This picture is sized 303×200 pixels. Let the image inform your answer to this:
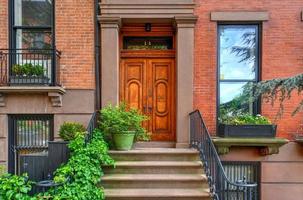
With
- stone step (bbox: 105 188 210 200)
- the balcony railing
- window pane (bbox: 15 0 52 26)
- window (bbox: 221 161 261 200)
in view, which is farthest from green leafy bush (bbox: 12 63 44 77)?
window (bbox: 221 161 261 200)

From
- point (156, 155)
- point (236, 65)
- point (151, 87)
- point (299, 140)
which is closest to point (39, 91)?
point (151, 87)

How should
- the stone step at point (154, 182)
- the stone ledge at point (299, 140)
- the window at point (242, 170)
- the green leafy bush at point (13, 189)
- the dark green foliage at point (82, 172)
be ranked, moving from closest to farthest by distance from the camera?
the green leafy bush at point (13, 189)
the dark green foliage at point (82, 172)
the stone step at point (154, 182)
the stone ledge at point (299, 140)
the window at point (242, 170)

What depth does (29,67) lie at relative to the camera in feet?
23.9

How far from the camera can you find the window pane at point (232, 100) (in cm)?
795

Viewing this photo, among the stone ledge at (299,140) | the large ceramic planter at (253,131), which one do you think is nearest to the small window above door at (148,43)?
the large ceramic planter at (253,131)

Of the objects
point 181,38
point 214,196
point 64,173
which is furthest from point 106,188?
point 181,38

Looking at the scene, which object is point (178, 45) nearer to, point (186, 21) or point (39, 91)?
point (186, 21)

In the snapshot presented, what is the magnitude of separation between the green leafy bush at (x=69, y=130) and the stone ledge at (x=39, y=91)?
657 millimetres

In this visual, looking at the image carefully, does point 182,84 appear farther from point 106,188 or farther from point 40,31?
point 40,31

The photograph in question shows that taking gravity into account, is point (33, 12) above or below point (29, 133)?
above

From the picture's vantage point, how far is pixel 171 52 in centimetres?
829

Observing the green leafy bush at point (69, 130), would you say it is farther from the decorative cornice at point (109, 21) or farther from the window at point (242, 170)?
the window at point (242, 170)

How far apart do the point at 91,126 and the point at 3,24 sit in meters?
3.20

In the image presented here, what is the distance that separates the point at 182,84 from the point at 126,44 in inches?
72.2
